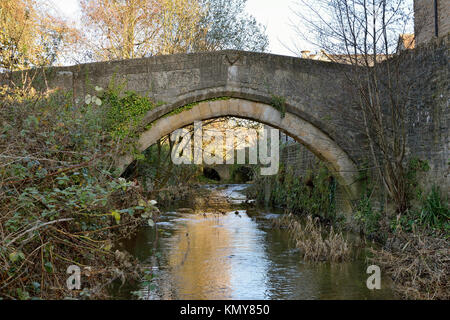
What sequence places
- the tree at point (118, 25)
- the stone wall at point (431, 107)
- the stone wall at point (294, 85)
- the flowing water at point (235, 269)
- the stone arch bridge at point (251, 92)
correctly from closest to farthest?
the flowing water at point (235, 269), the stone wall at point (431, 107), the stone wall at point (294, 85), the stone arch bridge at point (251, 92), the tree at point (118, 25)

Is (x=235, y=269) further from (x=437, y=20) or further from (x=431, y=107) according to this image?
(x=437, y=20)

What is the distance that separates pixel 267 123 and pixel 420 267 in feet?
13.4

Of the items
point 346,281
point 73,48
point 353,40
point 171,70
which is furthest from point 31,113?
point 73,48

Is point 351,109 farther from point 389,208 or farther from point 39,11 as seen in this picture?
point 39,11

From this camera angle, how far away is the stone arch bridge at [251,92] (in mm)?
7910

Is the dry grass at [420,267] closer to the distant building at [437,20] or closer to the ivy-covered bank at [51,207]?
the ivy-covered bank at [51,207]

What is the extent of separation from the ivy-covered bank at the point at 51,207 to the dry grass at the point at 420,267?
2947 mm

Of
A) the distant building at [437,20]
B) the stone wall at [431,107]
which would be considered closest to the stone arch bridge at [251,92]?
the stone wall at [431,107]

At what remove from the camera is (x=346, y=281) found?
5.69 metres

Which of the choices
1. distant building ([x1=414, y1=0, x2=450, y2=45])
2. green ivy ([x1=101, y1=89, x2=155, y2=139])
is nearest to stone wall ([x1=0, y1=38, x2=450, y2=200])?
green ivy ([x1=101, y1=89, x2=155, y2=139])

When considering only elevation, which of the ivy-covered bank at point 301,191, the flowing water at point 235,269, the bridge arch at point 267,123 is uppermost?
the bridge arch at point 267,123

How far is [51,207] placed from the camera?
3840mm

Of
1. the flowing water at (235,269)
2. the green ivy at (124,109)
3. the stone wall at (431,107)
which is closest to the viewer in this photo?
the flowing water at (235,269)

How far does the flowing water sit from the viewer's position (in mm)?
5148
